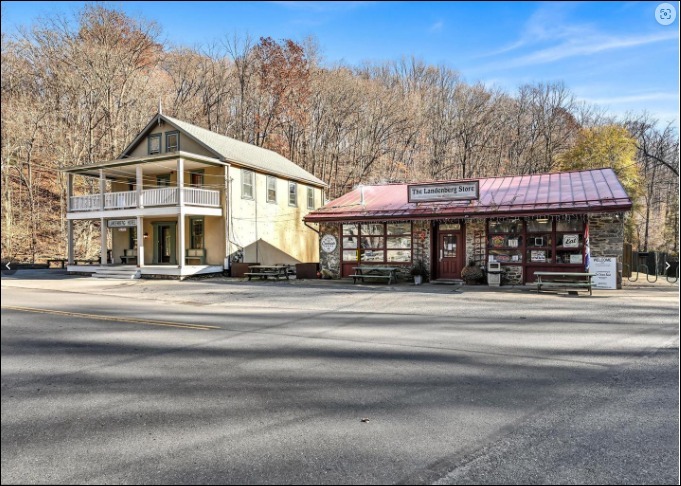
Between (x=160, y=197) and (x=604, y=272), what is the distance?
18.4 meters

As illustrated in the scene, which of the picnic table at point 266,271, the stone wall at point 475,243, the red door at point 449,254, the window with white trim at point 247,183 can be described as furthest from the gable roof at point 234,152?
the stone wall at point 475,243

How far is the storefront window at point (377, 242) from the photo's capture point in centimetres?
1892

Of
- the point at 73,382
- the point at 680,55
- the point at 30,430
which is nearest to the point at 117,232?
the point at 73,382

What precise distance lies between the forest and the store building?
45.6ft

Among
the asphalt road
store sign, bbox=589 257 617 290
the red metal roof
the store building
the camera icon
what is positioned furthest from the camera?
the store building

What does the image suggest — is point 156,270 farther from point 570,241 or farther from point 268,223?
point 570,241

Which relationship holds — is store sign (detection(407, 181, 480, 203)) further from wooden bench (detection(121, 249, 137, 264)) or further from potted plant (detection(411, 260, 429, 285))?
wooden bench (detection(121, 249, 137, 264))

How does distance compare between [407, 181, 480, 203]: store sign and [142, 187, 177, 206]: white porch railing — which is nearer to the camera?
[407, 181, 480, 203]: store sign

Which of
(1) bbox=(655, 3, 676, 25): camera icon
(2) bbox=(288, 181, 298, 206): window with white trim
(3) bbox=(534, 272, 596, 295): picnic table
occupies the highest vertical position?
(2) bbox=(288, 181, 298, 206): window with white trim

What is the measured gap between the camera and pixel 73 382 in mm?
4707

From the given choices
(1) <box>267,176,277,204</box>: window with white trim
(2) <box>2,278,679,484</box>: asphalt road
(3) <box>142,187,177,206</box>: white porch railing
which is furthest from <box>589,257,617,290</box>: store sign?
(3) <box>142,187,177,206</box>: white porch railing

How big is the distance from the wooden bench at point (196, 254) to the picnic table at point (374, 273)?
808 centimetres

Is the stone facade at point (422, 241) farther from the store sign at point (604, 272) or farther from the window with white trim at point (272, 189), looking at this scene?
the window with white trim at point (272, 189)

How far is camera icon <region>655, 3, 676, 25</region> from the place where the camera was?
89.9 inches
